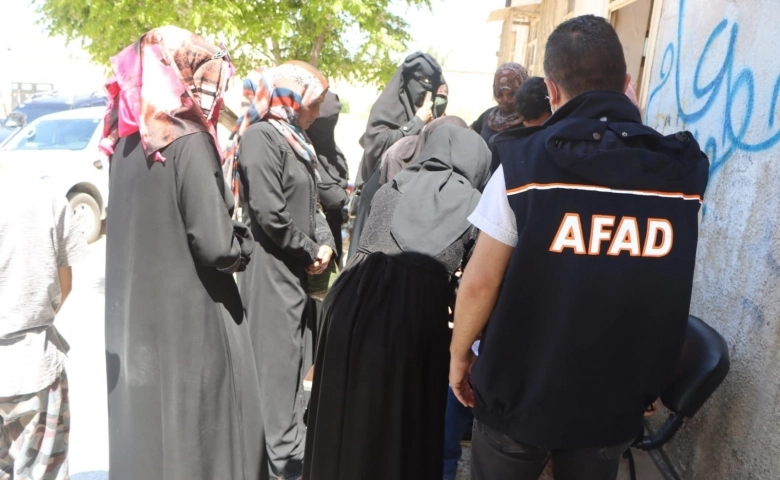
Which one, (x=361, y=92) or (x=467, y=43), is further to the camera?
(x=467, y=43)

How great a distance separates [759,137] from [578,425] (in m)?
1.36

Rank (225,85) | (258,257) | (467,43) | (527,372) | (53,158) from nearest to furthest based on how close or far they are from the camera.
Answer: (527,372) < (225,85) < (258,257) < (53,158) < (467,43)

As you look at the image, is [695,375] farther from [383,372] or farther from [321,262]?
[321,262]

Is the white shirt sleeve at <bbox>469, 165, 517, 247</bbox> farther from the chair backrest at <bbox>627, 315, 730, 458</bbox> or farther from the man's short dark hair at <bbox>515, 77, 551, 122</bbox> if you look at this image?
the man's short dark hair at <bbox>515, 77, 551, 122</bbox>

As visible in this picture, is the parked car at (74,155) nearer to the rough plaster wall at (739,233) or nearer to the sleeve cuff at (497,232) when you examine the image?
the rough plaster wall at (739,233)

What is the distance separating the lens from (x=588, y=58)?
159cm

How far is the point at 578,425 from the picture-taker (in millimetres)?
1633

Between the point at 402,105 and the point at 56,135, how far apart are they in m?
6.77

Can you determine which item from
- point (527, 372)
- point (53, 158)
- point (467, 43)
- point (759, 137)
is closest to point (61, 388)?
point (527, 372)

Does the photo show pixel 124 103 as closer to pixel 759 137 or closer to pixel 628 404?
pixel 628 404

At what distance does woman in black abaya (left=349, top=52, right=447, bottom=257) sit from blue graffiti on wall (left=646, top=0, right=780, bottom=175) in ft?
4.90

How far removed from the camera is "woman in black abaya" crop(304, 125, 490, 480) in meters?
2.14

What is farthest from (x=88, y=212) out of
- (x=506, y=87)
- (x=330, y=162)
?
(x=506, y=87)

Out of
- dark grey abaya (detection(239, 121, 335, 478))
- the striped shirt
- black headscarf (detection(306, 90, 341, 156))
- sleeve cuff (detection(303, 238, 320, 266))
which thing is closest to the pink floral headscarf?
the striped shirt
